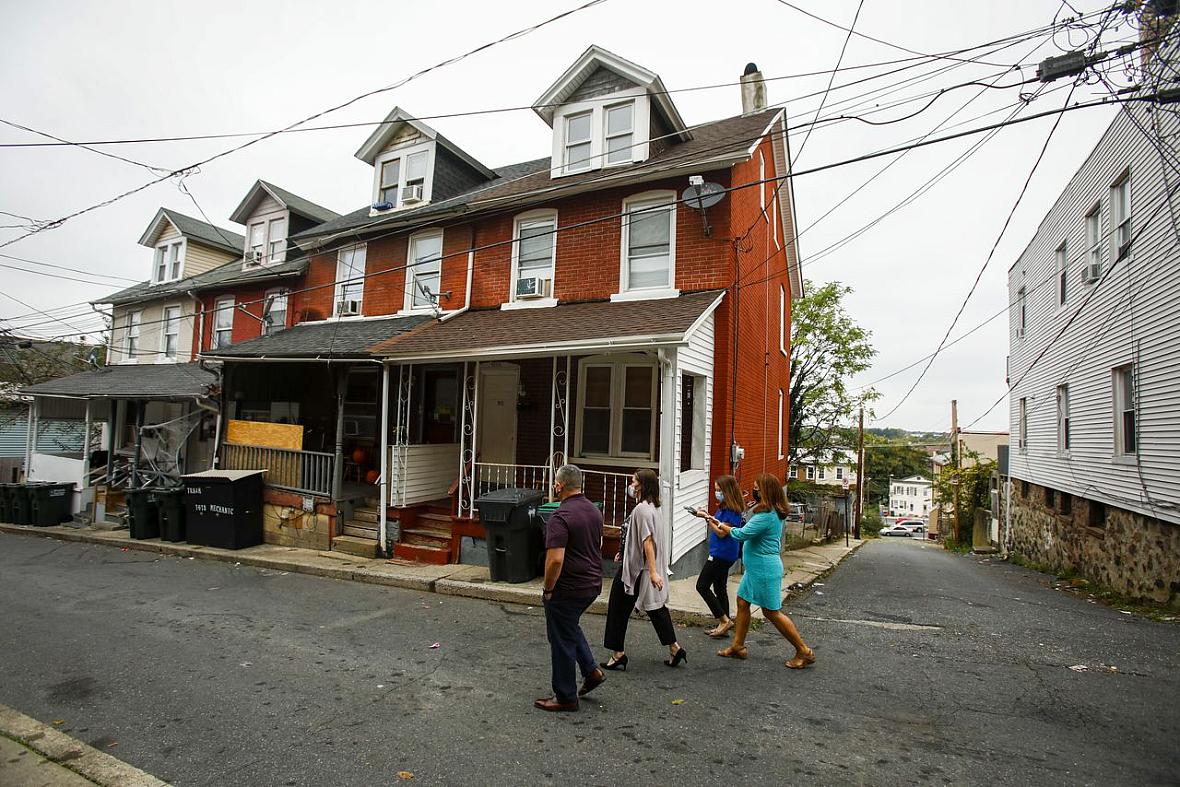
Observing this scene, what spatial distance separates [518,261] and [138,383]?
11.2m

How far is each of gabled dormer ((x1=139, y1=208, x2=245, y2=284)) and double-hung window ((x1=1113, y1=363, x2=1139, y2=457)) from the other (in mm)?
22722

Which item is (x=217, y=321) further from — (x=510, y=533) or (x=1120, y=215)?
(x=1120, y=215)

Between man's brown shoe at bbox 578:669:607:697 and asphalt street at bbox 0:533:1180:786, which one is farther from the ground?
man's brown shoe at bbox 578:669:607:697

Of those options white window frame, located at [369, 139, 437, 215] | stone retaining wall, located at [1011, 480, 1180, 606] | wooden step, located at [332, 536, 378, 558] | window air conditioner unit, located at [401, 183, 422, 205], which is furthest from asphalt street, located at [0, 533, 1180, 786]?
white window frame, located at [369, 139, 437, 215]

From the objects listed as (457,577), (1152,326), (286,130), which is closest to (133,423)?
(286,130)

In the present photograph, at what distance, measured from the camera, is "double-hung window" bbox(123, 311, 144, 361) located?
1842cm

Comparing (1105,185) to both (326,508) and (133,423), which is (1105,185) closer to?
(326,508)

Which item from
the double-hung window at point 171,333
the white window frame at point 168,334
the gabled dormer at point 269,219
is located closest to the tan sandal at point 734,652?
the gabled dormer at point 269,219

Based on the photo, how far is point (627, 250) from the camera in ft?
34.0

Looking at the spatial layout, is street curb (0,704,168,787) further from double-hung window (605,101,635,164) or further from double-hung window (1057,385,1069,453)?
double-hung window (1057,385,1069,453)

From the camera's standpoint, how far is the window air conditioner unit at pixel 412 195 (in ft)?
43.3

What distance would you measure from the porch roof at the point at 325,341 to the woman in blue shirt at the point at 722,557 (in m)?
6.47

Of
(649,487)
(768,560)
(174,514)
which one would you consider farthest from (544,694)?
(174,514)

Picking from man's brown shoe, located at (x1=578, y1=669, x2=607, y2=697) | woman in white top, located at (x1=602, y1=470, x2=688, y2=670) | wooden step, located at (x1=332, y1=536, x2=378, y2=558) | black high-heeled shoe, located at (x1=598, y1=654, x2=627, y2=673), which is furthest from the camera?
wooden step, located at (x1=332, y1=536, x2=378, y2=558)
